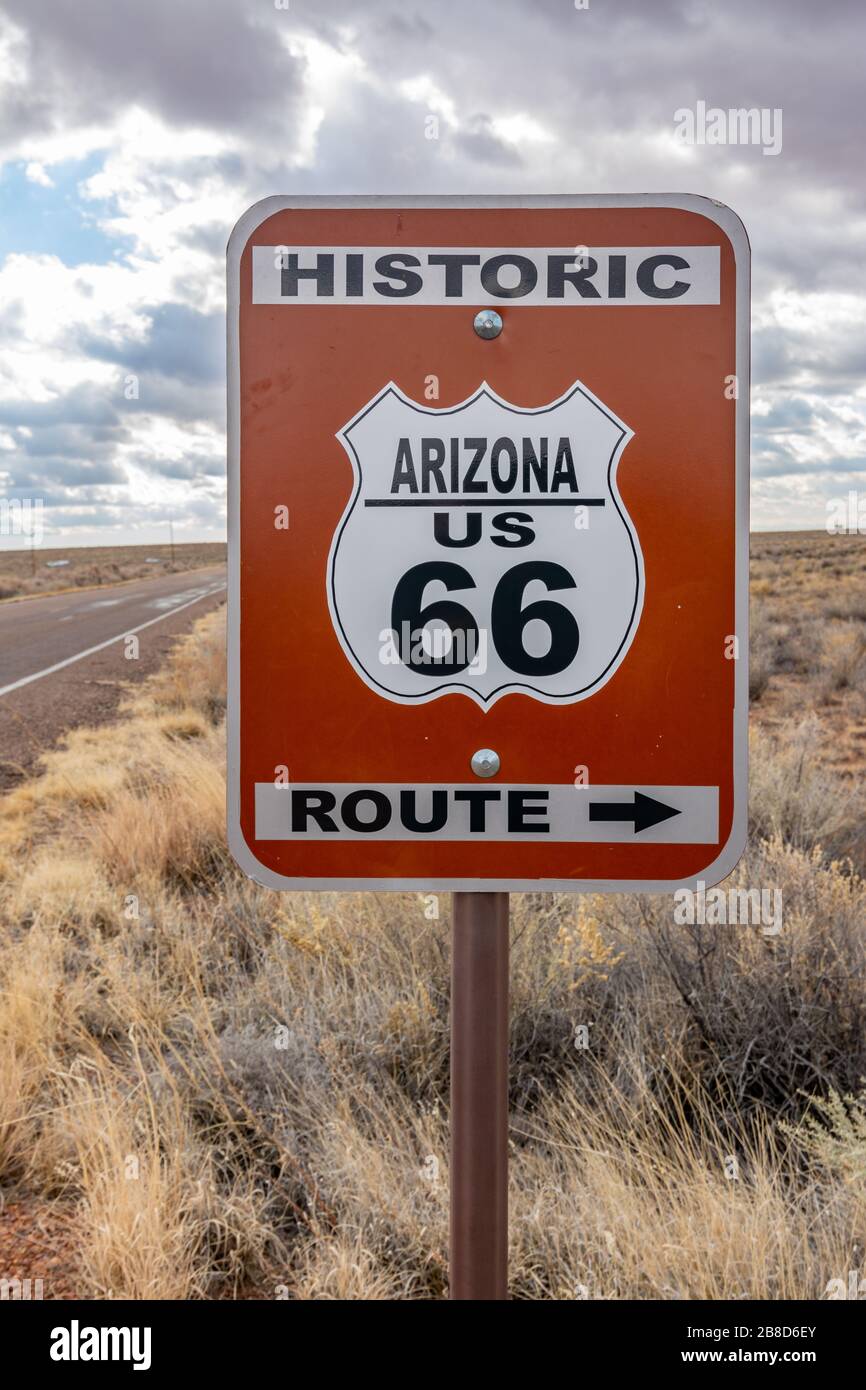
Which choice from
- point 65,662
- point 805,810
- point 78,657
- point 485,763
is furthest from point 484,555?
point 78,657

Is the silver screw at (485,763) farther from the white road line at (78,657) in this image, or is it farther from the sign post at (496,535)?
the white road line at (78,657)

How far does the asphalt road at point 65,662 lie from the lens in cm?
949

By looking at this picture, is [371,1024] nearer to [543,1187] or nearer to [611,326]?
[543,1187]

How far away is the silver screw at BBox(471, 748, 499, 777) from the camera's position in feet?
4.60

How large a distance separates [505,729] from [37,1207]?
1935 millimetres

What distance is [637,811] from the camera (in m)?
1.42

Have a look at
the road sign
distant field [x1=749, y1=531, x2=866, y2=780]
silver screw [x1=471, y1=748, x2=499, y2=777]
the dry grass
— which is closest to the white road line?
the dry grass

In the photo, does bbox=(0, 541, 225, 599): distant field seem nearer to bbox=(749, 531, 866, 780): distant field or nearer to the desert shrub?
bbox=(749, 531, 866, 780): distant field

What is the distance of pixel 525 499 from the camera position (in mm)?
1400

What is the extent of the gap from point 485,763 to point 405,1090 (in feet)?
5.62

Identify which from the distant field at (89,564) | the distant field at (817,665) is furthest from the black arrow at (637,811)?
the distant field at (89,564)

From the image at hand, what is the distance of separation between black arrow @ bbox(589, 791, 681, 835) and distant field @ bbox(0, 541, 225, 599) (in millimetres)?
37977

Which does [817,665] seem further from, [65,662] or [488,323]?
[488,323]

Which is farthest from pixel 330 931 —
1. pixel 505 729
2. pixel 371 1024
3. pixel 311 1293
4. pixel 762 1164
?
pixel 505 729
